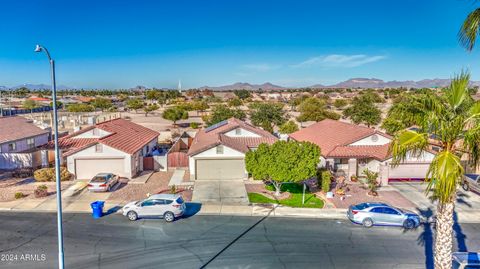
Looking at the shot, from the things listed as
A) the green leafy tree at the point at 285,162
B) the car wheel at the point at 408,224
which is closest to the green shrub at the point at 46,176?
the green leafy tree at the point at 285,162

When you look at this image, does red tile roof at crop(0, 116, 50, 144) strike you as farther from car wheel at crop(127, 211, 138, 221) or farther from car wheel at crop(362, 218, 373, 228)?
car wheel at crop(362, 218, 373, 228)

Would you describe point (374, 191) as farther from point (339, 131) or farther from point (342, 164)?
point (339, 131)

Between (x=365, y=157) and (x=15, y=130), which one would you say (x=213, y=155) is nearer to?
(x=365, y=157)

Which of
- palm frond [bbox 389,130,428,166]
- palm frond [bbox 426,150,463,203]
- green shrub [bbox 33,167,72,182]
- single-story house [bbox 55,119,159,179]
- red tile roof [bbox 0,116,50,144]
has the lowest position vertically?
green shrub [bbox 33,167,72,182]

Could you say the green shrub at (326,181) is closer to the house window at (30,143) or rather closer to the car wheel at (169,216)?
the car wheel at (169,216)

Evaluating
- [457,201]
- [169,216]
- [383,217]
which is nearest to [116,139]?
[169,216]

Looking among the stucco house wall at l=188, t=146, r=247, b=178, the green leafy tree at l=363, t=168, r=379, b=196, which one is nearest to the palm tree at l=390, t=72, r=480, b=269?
the green leafy tree at l=363, t=168, r=379, b=196

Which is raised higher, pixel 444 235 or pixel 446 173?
pixel 446 173
